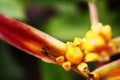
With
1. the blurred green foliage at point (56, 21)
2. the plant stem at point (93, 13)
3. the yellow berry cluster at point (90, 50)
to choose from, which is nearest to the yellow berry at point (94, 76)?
the yellow berry cluster at point (90, 50)

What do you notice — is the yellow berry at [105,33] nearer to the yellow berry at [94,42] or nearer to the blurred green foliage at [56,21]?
the yellow berry at [94,42]

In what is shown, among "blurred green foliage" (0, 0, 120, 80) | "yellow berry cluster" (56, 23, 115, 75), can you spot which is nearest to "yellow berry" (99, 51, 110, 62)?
"yellow berry cluster" (56, 23, 115, 75)

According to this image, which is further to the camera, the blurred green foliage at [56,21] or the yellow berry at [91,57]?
the blurred green foliage at [56,21]

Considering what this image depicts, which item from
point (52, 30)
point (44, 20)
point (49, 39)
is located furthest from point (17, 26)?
point (44, 20)

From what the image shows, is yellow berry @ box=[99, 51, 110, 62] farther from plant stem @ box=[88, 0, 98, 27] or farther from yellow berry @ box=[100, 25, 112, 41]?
plant stem @ box=[88, 0, 98, 27]

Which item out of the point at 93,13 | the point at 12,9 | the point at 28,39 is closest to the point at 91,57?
the point at 28,39

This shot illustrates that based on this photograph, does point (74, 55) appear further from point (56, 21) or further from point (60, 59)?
point (56, 21)

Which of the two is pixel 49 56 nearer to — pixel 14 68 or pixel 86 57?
pixel 86 57
